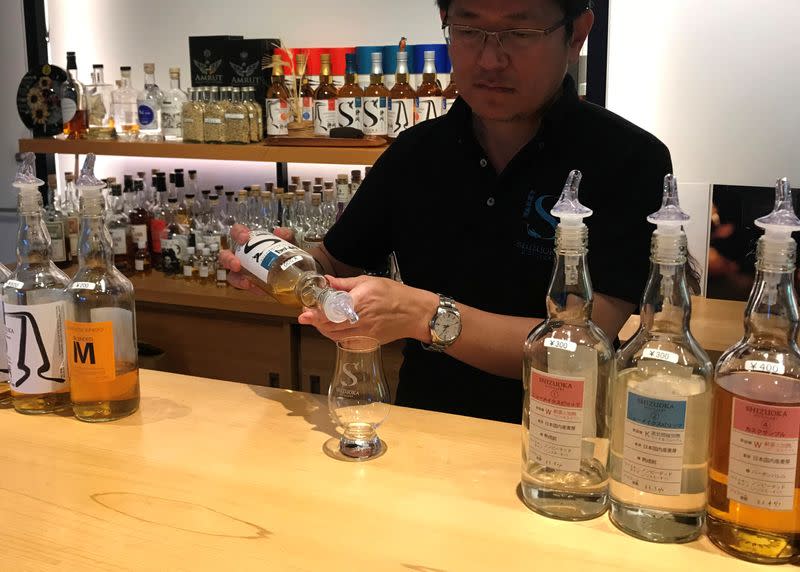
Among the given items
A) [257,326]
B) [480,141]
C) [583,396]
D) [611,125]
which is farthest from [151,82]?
[583,396]

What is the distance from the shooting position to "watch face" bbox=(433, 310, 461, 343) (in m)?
1.28

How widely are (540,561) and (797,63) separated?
6.95 ft

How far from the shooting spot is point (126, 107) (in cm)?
316

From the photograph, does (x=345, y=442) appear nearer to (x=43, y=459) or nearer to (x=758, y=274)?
(x=43, y=459)

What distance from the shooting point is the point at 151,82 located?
3203mm

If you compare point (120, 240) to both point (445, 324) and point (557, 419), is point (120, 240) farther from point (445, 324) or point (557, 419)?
point (557, 419)

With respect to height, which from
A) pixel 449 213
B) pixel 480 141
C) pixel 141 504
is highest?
pixel 480 141

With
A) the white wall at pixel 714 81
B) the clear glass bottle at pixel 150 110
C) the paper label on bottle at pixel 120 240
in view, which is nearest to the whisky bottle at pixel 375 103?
the white wall at pixel 714 81

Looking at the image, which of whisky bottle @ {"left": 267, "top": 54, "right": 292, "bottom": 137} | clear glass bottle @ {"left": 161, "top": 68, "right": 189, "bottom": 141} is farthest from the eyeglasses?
clear glass bottle @ {"left": 161, "top": 68, "right": 189, "bottom": 141}

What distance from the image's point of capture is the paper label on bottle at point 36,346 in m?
1.16

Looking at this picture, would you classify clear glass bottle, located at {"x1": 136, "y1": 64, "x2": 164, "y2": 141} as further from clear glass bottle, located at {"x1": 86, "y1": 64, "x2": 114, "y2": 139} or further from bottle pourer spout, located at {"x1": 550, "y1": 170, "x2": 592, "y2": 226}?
A: bottle pourer spout, located at {"x1": 550, "y1": 170, "x2": 592, "y2": 226}

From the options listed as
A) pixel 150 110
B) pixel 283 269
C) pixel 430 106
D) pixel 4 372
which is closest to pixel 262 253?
pixel 283 269

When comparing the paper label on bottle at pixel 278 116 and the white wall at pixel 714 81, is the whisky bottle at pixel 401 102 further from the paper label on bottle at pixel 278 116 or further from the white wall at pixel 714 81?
the white wall at pixel 714 81

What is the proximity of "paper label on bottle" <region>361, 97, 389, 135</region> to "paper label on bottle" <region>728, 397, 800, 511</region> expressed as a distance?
78.9 inches
